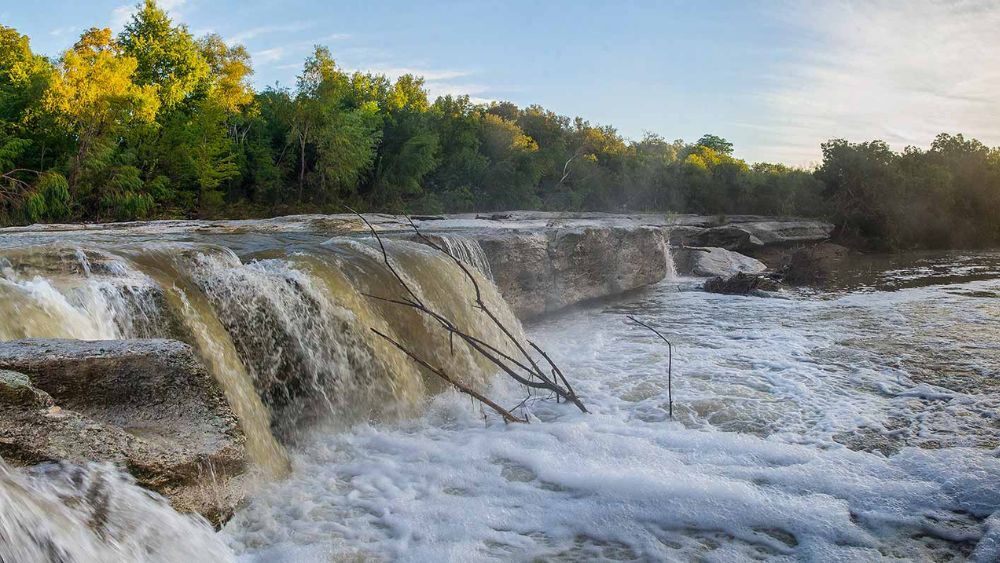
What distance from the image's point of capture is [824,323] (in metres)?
8.95

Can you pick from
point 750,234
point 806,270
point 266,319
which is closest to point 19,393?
point 266,319

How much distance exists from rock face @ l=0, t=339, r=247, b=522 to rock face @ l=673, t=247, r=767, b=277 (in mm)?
13307

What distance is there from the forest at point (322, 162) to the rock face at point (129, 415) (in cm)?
1686

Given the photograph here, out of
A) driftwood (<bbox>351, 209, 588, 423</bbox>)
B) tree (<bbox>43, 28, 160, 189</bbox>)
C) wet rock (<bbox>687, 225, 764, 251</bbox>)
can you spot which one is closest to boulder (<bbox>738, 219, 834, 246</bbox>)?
wet rock (<bbox>687, 225, 764, 251</bbox>)

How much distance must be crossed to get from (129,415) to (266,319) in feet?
6.29

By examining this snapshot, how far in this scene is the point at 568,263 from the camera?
10891 mm

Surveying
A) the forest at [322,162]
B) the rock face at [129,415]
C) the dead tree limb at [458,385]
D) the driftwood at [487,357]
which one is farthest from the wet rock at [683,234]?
the rock face at [129,415]

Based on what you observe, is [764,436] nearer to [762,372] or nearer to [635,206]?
[762,372]

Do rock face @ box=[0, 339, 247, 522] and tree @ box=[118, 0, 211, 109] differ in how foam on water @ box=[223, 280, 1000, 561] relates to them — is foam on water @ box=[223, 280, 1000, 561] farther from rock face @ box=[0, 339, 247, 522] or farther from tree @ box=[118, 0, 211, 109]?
tree @ box=[118, 0, 211, 109]

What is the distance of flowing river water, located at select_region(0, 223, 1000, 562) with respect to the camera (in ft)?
9.62

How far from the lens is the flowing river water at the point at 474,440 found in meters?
2.93

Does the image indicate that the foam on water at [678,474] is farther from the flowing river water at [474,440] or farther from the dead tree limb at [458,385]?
the dead tree limb at [458,385]

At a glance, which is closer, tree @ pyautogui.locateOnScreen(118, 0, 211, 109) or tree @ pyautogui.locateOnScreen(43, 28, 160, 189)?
tree @ pyautogui.locateOnScreen(43, 28, 160, 189)

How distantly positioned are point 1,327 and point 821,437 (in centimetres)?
485
